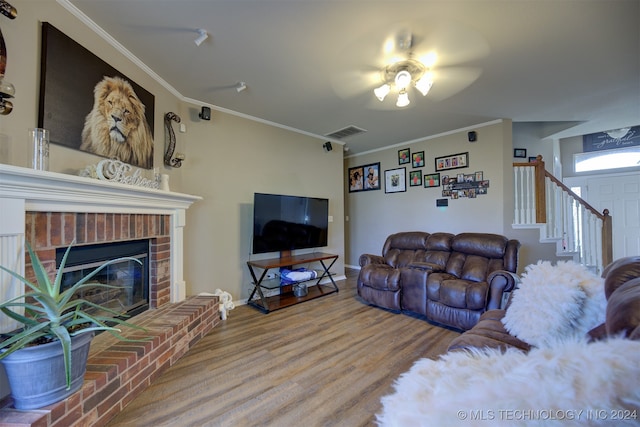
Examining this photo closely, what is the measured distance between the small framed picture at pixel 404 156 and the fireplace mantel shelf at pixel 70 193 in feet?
12.7

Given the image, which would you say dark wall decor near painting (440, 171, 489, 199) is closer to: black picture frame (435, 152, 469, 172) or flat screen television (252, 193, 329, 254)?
black picture frame (435, 152, 469, 172)

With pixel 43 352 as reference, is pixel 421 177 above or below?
above

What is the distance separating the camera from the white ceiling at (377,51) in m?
1.69

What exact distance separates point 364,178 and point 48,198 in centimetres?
472

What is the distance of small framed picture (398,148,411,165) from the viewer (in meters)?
4.67

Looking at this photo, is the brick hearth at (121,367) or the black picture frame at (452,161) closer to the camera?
the brick hearth at (121,367)

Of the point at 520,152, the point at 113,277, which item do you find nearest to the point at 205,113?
the point at 113,277

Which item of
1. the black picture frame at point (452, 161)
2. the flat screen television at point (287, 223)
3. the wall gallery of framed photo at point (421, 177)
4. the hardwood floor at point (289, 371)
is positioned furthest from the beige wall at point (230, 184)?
the black picture frame at point (452, 161)

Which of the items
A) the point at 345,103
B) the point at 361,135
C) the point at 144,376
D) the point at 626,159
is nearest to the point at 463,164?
the point at 361,135

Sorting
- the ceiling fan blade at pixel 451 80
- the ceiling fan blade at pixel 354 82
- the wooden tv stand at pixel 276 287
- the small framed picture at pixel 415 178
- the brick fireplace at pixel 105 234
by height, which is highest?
the ceiling fan blade at pixel 354 82

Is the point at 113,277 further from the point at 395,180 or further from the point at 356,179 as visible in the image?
the point at 356,179

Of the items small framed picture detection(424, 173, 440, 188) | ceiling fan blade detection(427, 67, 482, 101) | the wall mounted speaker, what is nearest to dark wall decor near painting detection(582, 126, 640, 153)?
small framed picture detection(424, 173, 440, 188)

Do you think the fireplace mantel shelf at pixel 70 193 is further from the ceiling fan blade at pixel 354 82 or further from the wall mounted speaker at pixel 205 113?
the ceiling fan blade at pixel 354 82

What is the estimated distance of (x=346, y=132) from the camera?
4148 millimetres
